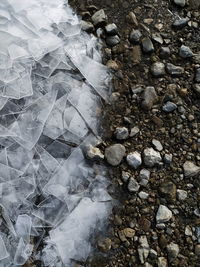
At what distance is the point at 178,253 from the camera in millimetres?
1814

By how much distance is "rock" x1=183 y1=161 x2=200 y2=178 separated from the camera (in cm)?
190

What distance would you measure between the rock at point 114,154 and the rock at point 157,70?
1.20 ft

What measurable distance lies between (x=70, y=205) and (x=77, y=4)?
0.89 meters

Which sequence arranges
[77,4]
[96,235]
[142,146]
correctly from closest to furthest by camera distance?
[96,235]
[142,146]
[77,4]

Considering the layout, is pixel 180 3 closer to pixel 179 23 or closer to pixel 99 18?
pixel 179 23

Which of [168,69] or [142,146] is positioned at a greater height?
[168,69]

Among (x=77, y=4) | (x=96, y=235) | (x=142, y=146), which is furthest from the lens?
(x=77, y=4)

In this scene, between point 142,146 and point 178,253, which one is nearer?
point 178,253

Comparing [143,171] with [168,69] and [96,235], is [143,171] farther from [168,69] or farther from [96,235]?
[168,69]

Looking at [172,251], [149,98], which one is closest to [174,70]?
[149,98]

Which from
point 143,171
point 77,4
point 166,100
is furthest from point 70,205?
point 77,4

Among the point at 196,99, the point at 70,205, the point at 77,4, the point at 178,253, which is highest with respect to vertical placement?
the point at 77,4

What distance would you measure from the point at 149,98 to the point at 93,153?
1.10ft

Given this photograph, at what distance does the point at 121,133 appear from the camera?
1924 millimetres
